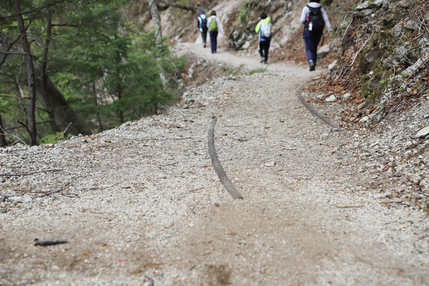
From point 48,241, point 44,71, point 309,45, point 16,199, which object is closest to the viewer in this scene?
point 48,241

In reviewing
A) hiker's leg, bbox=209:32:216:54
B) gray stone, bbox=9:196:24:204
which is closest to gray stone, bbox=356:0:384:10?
gray stone, bbox=9:196:24:204

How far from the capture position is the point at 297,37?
1459 cm

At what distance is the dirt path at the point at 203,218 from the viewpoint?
223 centimetres

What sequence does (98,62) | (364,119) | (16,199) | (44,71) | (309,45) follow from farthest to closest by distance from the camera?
(98,62)
(309,45)
(44,71)
(364,119)
(16,199)

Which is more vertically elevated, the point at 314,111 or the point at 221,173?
the point at 314,111

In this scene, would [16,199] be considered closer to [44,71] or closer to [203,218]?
[203,218]

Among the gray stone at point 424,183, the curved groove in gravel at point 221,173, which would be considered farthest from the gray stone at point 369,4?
the gray stone at point 424,183

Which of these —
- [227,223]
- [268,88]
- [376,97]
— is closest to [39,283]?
[227,223]

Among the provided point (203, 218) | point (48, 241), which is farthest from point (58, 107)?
point (203, 218)

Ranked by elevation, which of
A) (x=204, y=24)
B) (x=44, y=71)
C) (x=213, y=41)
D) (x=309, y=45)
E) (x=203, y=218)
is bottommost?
(x=203, y=218)

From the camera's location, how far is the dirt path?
223cm

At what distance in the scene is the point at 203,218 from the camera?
299 centimetres

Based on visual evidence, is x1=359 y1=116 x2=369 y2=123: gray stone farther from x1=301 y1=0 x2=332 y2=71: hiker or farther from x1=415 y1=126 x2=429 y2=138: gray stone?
x1=301 y1=0 x2=332 y2=71: hiker

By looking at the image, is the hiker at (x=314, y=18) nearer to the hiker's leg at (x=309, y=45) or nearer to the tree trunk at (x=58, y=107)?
the hiker's leg at (x=309, y=45)
